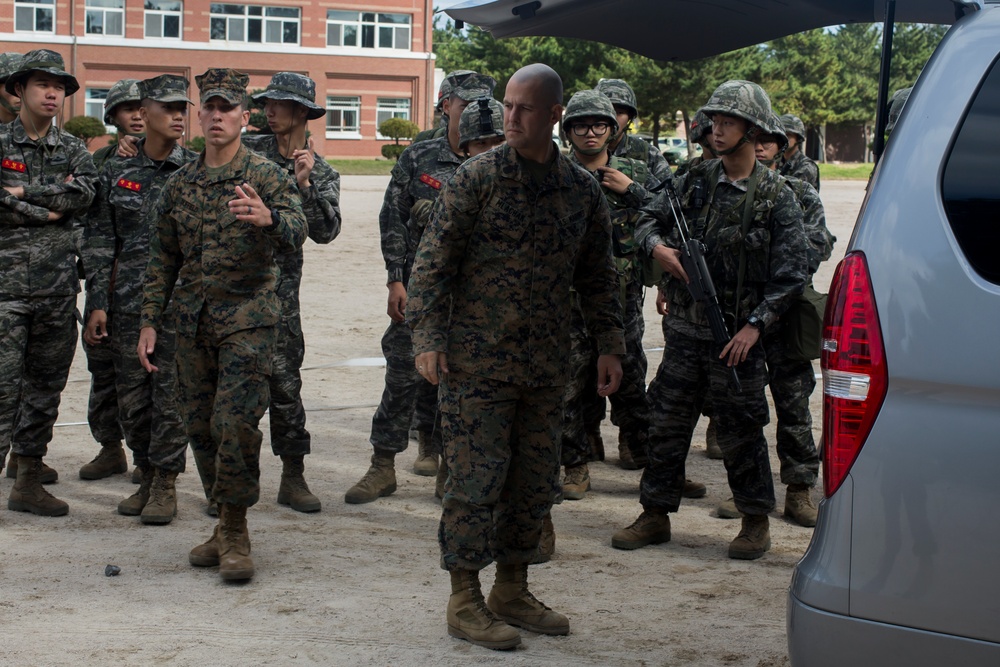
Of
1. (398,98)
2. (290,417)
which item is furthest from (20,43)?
(290,417)

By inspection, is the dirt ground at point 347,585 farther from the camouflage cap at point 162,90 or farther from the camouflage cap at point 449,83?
the camouflage cap at point 449,83

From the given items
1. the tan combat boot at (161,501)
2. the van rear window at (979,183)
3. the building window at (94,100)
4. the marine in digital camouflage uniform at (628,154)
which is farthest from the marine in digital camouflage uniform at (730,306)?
the building window at (94,100)

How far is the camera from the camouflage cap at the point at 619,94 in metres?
7.50

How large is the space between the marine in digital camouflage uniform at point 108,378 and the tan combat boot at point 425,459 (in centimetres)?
175

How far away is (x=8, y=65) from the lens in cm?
695

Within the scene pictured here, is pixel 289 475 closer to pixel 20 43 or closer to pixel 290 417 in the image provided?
pixel 290 417

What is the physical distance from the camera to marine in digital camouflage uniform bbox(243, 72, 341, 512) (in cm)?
652

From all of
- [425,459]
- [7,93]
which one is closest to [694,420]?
[425,459]

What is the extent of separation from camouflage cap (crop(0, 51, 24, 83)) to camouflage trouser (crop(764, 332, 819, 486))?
4368mm

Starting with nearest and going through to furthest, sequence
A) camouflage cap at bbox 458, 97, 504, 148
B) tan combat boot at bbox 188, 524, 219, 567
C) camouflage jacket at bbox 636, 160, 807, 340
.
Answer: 1. tan combat boot at bbox 188, 524, 219, 567
2. camouflage jacket at bbox 636, 160, 807, 340
3. camouflage cap at bbox 458, 97, 504, 148

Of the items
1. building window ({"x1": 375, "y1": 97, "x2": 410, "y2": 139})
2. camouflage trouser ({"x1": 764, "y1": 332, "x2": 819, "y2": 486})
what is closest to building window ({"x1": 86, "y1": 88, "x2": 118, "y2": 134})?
building window ({"x1": 375, "y1": 97, "x2": 410, "y2": 139})

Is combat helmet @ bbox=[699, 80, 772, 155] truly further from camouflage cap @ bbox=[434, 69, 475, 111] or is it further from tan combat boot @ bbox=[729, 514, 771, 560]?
camouflage cap @ bbox=[434, 69, 475, 111]

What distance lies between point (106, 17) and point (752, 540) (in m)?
54.0

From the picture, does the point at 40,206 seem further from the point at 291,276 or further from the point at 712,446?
the point at 712,446
